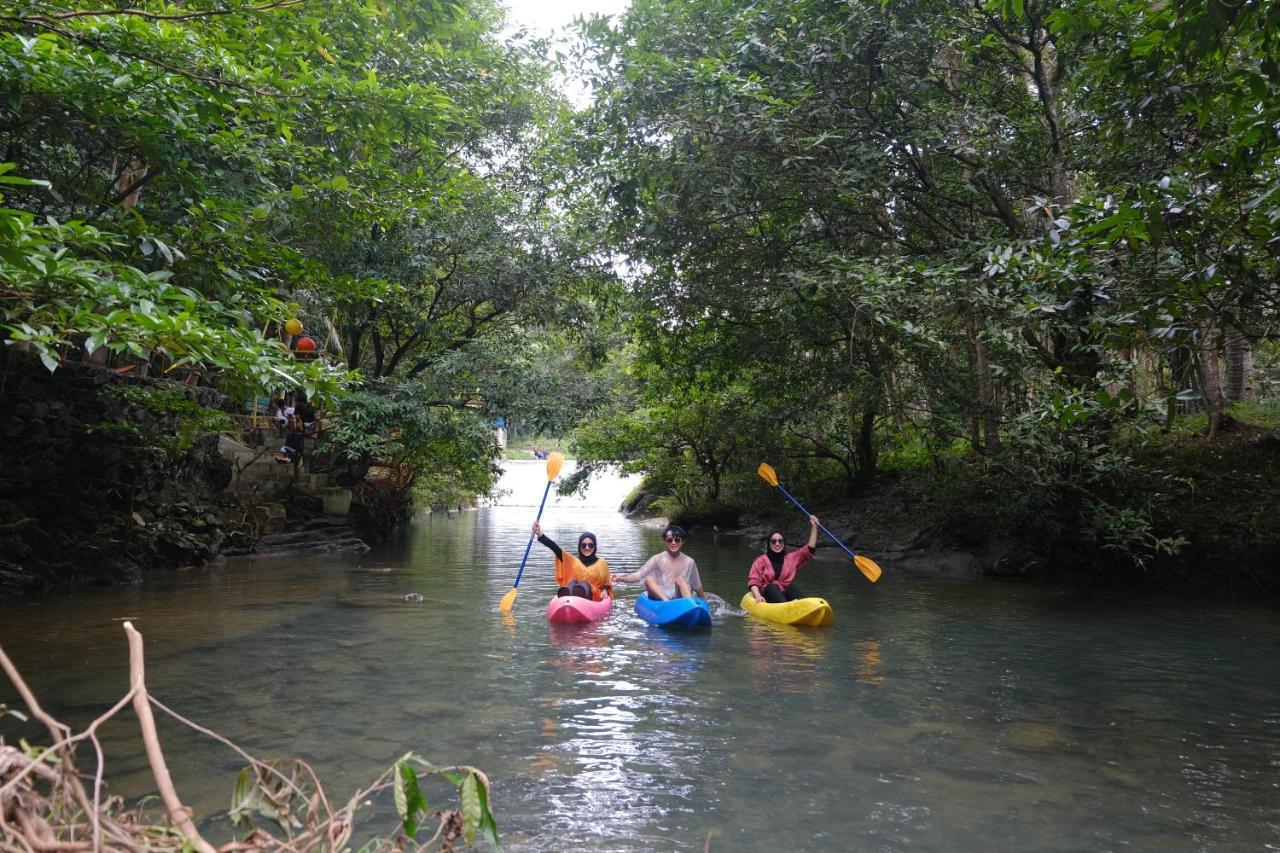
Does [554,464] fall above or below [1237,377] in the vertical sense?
below

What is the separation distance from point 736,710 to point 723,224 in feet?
25.8

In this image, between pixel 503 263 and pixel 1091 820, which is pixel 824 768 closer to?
pixel 1091 820

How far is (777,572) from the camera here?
9352 mm

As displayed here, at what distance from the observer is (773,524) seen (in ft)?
64.5

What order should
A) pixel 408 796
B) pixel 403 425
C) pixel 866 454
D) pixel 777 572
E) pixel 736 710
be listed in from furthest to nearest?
1. pixel 866 454
2. pixel 403 425
3. pixel 777 572
4. pixel 736 710
5. pixel 408 796

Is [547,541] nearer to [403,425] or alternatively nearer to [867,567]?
[867,567]

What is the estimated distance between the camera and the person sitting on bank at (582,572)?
9102 mm

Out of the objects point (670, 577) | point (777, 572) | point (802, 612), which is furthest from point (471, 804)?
point (777, 572)

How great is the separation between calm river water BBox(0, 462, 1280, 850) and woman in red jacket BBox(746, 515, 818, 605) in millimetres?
575

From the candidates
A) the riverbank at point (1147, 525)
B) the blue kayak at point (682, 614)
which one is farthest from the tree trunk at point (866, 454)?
the blue kayak at point (682, 614)

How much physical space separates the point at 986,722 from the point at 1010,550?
8.19 m

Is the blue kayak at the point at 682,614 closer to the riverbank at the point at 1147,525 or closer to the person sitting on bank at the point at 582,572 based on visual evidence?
the person sitting on bank at the point at 582,572

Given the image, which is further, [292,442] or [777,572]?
[292,442]

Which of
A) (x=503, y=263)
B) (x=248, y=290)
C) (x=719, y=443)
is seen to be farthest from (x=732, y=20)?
(x=719, y=443)
